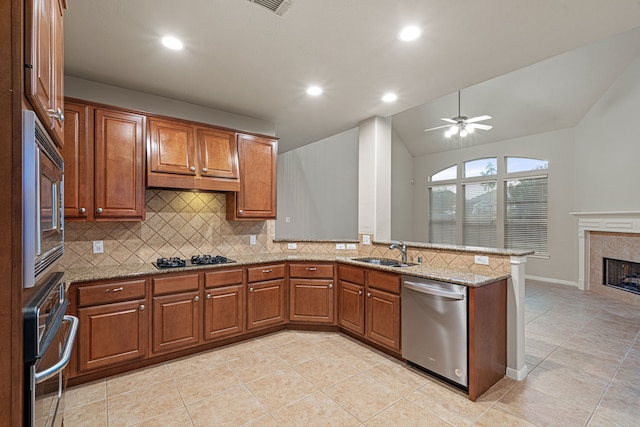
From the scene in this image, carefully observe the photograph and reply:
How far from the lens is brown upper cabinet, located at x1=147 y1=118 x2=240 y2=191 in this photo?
10.0 feet

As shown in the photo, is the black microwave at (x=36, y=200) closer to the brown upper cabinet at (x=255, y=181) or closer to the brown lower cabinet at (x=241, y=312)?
the brown lower cabinet at (x=241, y=312)

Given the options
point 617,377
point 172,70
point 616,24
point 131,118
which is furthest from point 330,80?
point 617,377

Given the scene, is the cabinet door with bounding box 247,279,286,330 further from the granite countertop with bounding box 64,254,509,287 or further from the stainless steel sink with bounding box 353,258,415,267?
the stainless steel sink with bounding box 353,258,415,267

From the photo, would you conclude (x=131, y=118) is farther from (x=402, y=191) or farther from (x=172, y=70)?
(x=402, y=191)

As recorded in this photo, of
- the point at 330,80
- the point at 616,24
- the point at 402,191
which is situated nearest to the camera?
the point at 616,24

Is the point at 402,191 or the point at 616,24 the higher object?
the point at 616,24

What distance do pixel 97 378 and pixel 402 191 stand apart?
7.55 m

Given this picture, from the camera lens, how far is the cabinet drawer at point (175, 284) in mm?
2787

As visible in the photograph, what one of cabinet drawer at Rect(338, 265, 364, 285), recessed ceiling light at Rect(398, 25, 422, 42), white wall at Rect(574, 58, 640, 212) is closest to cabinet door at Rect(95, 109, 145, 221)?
cabinet drawer at Rect(338, 265, 364, 285)

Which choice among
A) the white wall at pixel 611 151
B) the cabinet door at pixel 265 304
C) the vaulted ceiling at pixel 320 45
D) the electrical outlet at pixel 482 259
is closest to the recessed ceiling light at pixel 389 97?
the vaulted ceiling at pixel 320 45

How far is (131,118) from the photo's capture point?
2.92 metres

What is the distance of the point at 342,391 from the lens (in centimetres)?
242

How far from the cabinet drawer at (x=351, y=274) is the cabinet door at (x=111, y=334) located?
1.99 m

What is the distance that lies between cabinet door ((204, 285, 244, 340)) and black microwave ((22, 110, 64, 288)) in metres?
2.02
